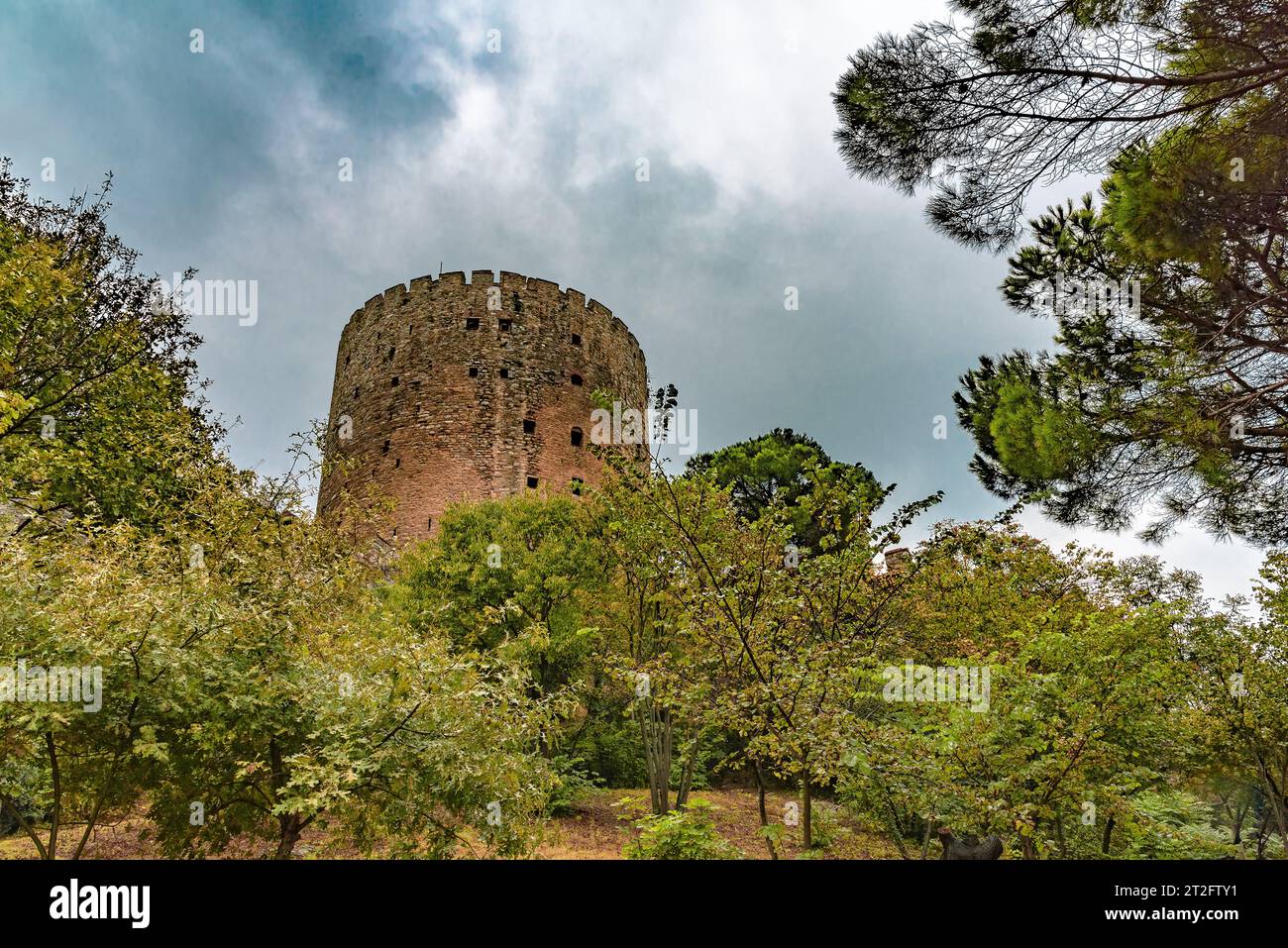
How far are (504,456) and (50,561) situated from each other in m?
18.1

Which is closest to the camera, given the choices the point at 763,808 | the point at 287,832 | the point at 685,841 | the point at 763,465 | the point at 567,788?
the point at 287,832

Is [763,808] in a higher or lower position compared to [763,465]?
lower

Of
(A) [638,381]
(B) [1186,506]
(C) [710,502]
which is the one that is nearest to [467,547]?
(C) [710,502]

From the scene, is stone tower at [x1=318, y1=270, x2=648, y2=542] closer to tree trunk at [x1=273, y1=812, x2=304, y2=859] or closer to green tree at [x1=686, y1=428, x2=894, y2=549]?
green tree at [x1=686, y1=428, x2=894, y2=549]

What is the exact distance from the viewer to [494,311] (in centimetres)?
2581

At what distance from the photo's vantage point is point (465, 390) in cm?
2436

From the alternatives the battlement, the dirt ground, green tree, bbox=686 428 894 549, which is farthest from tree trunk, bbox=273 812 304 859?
the battlement

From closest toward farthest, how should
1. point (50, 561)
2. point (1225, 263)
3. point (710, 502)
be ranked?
1. point (50, 561)
2. point (1225, 263)
3. point (710, 502)

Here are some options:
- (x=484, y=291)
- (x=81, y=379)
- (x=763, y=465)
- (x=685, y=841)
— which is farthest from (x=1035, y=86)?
(x=484, y=291)

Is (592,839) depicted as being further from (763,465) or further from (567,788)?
(763,465)

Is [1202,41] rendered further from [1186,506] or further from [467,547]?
[467,547]

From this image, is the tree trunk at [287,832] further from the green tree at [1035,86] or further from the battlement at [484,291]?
the battlement at [484,291]

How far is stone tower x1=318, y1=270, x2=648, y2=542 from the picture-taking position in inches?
923

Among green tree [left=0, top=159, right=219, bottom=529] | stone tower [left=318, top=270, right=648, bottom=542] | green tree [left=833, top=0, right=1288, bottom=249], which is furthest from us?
stone tower [left=318, top=270, right=648, bottom=542]
